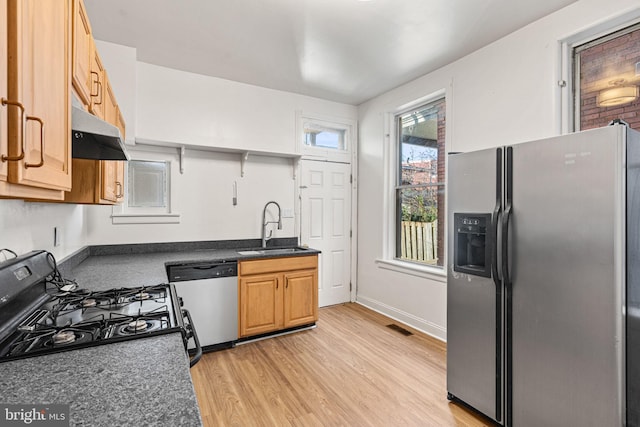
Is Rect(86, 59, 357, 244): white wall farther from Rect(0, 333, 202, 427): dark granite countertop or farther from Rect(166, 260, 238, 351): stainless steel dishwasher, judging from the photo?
Rect(0, 333, 202, 427): dark granite countertop

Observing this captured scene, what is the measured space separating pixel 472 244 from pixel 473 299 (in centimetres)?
35

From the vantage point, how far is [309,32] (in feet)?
8.38

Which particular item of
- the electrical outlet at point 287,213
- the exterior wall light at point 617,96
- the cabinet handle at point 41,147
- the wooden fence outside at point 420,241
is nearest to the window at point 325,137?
the electrical outlet at point 287,213

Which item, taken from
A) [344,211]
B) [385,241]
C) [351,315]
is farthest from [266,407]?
[344,211]

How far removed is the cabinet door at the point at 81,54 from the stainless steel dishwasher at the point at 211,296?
155 centimetres

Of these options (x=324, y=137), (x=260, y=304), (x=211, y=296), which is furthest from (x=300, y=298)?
(x=324, y=137)

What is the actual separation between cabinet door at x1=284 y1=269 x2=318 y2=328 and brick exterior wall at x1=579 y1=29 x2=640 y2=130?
2.65 meters

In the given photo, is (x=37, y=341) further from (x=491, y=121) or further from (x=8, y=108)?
(x=491, y=121)

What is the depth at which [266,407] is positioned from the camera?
6.93ft

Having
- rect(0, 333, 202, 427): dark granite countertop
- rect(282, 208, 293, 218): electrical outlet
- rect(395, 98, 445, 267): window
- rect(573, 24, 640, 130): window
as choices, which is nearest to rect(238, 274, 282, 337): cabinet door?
rect(282, 208, 293, 218): electrical outlet

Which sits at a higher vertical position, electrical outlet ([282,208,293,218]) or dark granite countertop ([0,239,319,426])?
electrical outlet ([282,208,293,218])

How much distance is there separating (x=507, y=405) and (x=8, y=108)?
8.13 ft

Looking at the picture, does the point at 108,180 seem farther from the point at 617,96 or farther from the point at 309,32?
the point at 617,96

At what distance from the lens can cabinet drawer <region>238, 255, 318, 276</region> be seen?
3.03 metres
